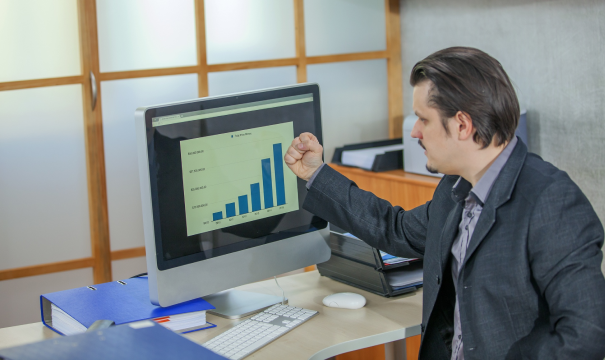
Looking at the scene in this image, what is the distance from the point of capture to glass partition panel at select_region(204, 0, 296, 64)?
308cm

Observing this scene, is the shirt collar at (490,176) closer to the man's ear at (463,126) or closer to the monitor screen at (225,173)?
the man's ear at (463,126)

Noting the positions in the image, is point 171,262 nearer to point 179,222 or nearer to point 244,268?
point 179,222

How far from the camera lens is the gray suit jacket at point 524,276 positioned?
111 cm

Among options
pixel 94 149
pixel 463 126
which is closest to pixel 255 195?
pixel 463 126

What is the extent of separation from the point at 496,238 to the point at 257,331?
0.56m

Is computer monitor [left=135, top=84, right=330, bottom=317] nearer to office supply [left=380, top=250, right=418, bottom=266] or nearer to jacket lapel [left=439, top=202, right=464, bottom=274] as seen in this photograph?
office supply [left=380, top=250, right=418, bottom=266]

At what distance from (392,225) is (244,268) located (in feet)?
1.26

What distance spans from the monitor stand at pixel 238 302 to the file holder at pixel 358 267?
0.21 metres

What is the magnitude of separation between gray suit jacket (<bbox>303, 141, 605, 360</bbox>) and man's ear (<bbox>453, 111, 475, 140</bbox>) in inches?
4.0

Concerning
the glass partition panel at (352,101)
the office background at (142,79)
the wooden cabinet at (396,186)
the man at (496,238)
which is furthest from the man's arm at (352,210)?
the glass partition panel at (352,101)

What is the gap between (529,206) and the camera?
3.91ft

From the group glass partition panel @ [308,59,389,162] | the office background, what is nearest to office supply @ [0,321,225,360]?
the office background

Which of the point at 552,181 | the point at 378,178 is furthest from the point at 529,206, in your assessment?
the point at 378,178

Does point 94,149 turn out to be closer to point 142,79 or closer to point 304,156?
point 142,79
